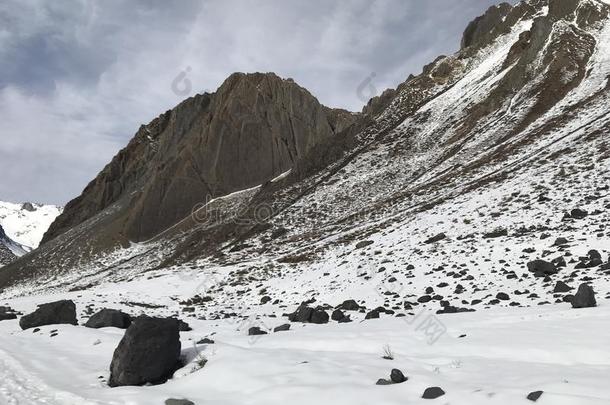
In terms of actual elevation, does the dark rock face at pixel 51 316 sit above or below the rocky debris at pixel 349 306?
above

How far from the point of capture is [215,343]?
1097 cm

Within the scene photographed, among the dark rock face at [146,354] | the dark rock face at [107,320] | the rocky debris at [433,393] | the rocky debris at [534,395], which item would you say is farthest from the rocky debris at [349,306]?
the rocky debris at [534,395]

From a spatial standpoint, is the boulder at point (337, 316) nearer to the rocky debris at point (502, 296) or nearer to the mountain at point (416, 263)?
the mountain at point (416, 263)

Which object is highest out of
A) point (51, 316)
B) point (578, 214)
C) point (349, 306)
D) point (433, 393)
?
point (578, 214)

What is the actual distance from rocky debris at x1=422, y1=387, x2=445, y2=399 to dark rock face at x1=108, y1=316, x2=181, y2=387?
5199mm

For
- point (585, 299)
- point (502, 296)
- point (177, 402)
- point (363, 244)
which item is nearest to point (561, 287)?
point (502, 296)

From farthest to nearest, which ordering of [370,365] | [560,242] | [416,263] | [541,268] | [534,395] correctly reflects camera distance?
[416,263], [560,242], [541,268], [370,365], [534,395]

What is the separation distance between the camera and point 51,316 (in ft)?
52.6

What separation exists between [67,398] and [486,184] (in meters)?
28.7

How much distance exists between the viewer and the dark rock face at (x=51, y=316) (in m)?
15.9

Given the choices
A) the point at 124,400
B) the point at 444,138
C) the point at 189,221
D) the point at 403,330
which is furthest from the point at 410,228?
the point at 189,221

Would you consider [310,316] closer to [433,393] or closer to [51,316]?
[51,316]

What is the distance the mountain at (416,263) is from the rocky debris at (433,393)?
0.20m

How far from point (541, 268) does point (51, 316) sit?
16729mm
